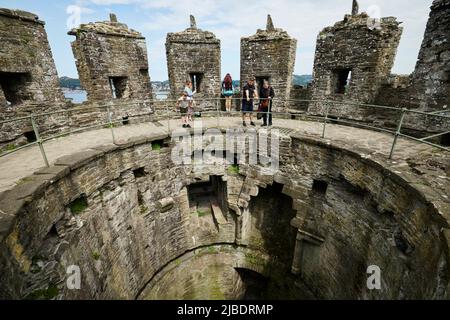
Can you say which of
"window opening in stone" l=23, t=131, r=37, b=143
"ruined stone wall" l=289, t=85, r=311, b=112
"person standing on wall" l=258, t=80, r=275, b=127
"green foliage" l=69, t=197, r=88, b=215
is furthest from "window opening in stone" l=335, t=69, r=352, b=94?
"window opening in stone" l=23, t=131, r=37, b=143

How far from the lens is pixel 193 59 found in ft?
30.9

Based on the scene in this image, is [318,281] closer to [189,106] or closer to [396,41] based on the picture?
[189,106]

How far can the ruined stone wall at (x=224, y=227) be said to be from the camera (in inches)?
142

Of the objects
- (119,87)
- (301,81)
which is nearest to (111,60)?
(119,87)

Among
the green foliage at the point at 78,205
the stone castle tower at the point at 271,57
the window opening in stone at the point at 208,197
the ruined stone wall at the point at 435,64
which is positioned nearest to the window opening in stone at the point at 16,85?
the green foliage at the point at 78,205

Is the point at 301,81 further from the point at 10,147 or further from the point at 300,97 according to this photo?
the point at 10,147

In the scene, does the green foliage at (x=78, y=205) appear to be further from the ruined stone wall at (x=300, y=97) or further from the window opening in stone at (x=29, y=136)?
the ruined stone wall at (x=300, y=97)

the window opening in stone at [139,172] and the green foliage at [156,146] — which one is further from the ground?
the green foliage at [156,146]

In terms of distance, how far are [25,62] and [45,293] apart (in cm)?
613

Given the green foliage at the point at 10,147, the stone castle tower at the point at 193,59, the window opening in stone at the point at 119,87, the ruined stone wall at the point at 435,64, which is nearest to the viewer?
the ruined stone wall at the point at 435,64

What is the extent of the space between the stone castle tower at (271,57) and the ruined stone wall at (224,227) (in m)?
3.88

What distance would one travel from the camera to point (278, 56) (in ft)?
29.9

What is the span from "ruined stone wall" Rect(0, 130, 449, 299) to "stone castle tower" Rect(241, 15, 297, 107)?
3882 mm

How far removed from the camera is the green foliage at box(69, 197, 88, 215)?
16.2ft
